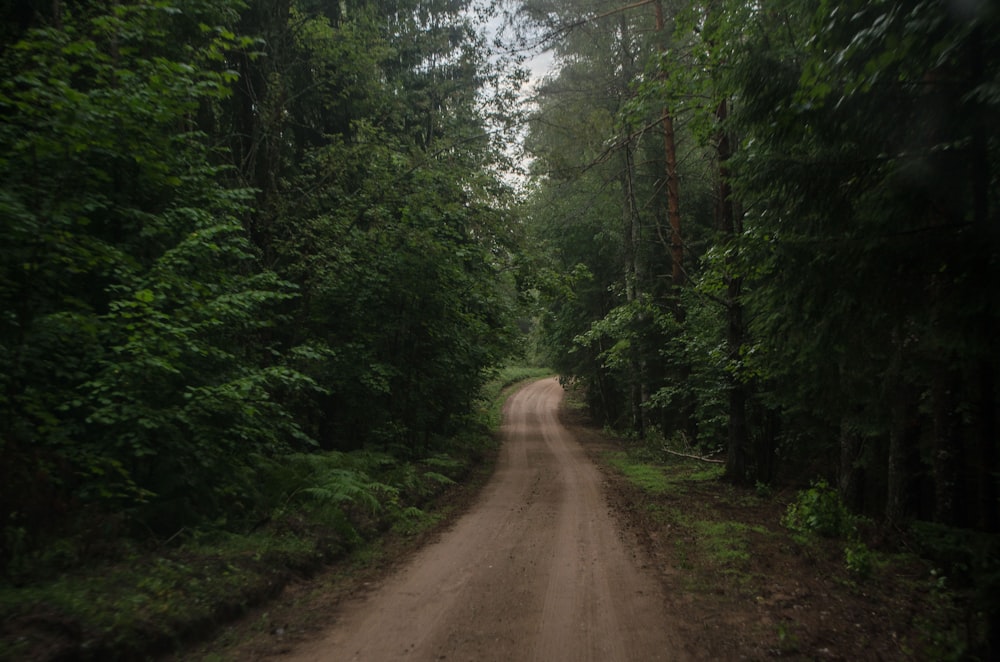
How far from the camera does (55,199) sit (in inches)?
220

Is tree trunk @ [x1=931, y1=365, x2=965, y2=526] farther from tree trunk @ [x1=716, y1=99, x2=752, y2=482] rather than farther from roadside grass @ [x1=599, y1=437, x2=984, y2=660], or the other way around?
tree trunk @ [x1=716, y1=99, x2=752, y2=482]

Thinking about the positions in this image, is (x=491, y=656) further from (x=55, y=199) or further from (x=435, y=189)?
(x=435, y=189)

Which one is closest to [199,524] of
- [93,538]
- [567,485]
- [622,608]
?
[93,538]

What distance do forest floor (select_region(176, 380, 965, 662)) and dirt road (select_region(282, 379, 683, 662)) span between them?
2cm

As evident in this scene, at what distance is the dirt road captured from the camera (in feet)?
15.3

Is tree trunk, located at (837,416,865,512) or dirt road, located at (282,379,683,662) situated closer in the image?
dirt road, located at (282,379,683,662)

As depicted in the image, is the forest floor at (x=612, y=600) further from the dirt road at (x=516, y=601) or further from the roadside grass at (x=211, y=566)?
the roadside grass at (x=211, y=566)

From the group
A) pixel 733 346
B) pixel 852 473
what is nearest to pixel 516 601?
pixel 852 473

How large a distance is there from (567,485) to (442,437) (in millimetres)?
5870

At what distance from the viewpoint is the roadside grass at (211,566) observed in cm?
401

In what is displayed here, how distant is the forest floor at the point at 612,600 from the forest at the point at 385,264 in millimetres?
879

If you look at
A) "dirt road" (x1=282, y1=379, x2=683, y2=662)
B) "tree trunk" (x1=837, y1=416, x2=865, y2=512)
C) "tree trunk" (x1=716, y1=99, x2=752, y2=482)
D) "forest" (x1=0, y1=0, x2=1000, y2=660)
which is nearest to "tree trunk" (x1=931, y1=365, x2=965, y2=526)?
"forest" (x1=0, y1=0, x2=1000, y2=660)

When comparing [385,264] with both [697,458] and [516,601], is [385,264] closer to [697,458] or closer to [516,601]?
[516,601]

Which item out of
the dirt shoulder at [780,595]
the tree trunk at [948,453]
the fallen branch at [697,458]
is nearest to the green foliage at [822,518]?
the dirt shoulder at [780,595]
